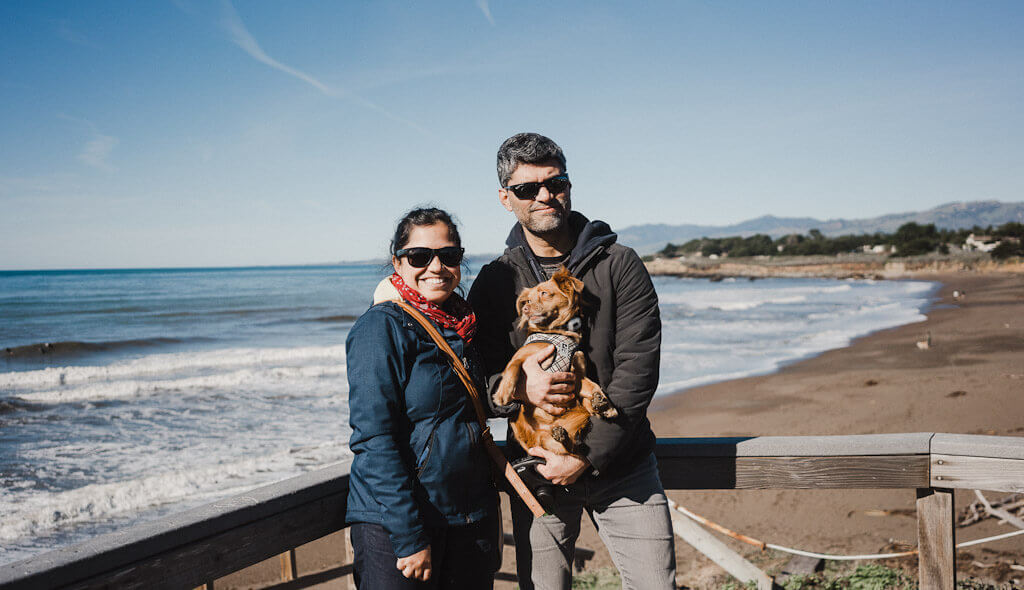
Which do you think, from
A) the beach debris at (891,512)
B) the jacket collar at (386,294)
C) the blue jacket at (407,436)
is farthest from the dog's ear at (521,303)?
the beach debris at (891,512)

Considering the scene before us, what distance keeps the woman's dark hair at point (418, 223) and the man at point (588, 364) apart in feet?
1.03

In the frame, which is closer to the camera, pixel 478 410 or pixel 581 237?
pixel 478 410

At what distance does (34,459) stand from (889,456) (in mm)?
10249

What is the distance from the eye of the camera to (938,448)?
97.0 inches

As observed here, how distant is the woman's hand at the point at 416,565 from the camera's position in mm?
2012

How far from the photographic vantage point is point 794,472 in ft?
8.56

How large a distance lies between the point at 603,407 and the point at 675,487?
665mm

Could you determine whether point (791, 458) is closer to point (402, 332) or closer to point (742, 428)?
point (402, 332)

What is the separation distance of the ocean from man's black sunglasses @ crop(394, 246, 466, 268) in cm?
16

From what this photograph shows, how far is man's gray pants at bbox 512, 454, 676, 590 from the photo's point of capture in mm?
2434

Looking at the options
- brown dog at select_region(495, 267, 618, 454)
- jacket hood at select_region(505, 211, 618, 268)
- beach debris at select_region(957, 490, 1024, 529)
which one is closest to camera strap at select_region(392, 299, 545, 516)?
brown dog at select_region(495, 267, 618, 454)

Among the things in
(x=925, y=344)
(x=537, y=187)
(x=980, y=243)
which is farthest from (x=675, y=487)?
(x=980, y=243)

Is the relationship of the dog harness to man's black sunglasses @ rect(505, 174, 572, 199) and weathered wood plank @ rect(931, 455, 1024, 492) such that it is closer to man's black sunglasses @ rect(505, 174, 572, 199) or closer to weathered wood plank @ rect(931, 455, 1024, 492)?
man's black sunglasses @ rect(505, 174, 572, 199)

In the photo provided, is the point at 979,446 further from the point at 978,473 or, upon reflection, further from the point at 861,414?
the point at 861,414
